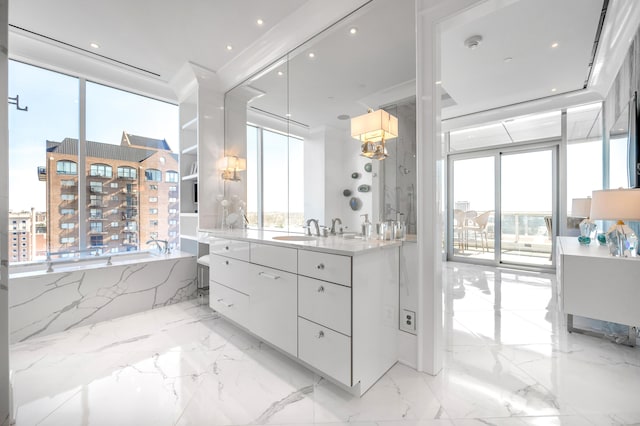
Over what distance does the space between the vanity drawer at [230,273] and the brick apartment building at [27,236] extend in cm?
197

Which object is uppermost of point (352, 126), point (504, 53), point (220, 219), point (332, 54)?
point (504, 53)

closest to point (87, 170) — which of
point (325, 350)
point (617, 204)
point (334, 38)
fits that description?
point (334, 38)

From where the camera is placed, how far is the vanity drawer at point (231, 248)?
2.18 m

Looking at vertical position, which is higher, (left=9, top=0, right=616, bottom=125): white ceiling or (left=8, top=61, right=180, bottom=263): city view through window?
(left=9, top=0, right=616, bottom=125): white ceiling

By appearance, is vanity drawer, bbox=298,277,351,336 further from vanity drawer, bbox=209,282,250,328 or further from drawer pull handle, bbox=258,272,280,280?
vanity drawer, bbox=209,282,250,328

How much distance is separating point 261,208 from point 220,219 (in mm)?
741

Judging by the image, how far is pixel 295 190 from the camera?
2.66m

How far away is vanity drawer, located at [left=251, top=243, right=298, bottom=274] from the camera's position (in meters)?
1.76

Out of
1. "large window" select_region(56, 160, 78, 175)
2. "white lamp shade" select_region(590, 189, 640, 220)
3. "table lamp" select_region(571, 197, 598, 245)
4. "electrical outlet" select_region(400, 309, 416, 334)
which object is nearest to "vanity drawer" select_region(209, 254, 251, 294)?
"electrical outlet" select_region(400, 309, 416, 334)

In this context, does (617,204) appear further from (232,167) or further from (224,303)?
(232,167)

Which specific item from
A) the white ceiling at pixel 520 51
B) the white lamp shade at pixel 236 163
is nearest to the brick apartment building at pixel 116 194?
the white lamp shade at pixel 236 163

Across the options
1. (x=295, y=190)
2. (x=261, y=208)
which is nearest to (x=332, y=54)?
(x=295, y=190)

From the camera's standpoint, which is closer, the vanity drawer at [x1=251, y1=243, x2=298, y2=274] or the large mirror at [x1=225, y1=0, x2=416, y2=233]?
the vanity drawer at [x1=251, y1=243, x2=298, y2=274]

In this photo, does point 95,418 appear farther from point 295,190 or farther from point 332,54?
point 332,54
